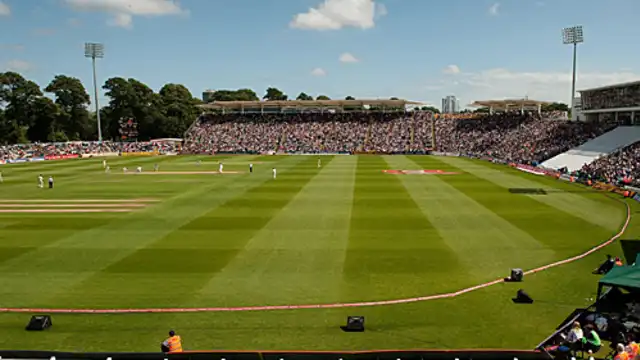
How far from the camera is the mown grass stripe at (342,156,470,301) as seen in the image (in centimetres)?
1440

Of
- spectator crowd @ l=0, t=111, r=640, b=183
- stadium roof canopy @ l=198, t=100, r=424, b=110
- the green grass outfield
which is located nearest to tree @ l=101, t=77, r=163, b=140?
spectator crowd @ l=0, t=111, r=640, b=183

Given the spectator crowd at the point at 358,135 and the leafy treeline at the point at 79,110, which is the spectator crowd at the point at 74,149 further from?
the leafy treeline at the point at 79,110

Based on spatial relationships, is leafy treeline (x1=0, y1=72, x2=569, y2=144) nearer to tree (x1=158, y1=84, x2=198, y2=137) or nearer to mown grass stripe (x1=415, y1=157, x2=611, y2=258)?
tree (x1=158, y1=84, x2=198, y2=137)

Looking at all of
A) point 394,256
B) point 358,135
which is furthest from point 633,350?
point 358,135

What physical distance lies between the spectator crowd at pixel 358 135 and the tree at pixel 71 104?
19.9 metres

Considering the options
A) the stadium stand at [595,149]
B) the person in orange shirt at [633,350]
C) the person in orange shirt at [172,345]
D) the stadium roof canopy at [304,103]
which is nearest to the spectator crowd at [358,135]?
the stadium roof canopy at [304,103]

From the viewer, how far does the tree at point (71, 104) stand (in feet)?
310

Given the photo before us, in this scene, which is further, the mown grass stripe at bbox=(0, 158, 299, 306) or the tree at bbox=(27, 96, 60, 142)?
the tree at bbox=(27, 96, 60, 142)

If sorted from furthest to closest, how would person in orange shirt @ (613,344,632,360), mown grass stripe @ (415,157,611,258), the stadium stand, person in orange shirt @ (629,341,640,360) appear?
the stadium stand
mown grass stripe @ (415,157,611,258)
person in orange shirt @ (629,341,640,360)
person in orange shirt @ (613,344,632,360)

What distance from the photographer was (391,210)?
25.9 m

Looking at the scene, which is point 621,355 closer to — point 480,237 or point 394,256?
point 394,256

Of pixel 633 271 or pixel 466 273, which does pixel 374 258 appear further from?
pixel 633 271

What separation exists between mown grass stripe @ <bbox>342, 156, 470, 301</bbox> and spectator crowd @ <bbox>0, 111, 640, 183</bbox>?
1438 inches

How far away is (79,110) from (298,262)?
96424 millimetres
